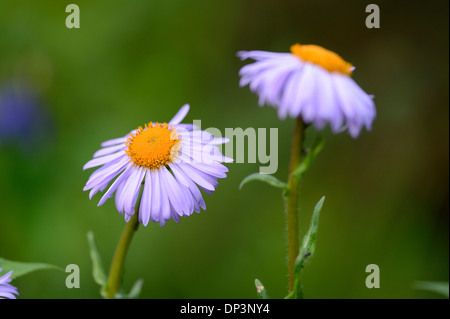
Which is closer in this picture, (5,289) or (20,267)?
(5,289)

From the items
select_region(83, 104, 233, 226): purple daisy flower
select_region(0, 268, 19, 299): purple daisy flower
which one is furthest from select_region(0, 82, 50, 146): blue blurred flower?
select_region(0, 268, 19, 299): purple daisy flower

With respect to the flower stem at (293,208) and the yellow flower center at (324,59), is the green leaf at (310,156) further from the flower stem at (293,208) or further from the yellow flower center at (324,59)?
the yellow flower center at (324,59)

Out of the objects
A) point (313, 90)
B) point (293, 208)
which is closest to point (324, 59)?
point (313, 90)

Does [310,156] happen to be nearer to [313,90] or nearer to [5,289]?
[313,90]

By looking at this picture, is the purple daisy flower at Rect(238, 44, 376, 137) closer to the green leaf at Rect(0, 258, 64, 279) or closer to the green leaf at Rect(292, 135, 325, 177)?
the green leaf at Rect(292, 135, 325, 177)

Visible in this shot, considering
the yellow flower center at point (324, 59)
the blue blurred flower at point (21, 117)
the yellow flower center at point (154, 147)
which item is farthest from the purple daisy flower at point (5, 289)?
the blue blurred flower at point (21, 117)
